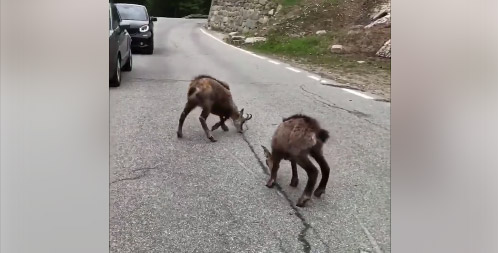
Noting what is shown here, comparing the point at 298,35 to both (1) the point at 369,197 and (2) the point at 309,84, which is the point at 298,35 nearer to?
(2) the point at 309,84

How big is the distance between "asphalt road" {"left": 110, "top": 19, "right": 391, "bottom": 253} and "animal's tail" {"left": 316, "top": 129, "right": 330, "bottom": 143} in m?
0.03

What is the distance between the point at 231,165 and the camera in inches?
83.3

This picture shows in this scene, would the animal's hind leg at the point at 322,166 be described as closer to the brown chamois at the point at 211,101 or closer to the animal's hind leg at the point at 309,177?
the animal's hind leg at the point at 309,177

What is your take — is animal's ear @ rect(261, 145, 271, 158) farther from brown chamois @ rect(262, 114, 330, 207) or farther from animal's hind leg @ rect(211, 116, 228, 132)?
animal's hind leg @ rect(211, 116, 228, 132)

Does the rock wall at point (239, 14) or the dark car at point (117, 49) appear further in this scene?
the rock wall at point (239, 14)

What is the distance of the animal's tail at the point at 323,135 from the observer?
2.15 m

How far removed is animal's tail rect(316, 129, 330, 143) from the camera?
7.04 ft

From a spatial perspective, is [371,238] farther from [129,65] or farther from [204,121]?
[129,65]

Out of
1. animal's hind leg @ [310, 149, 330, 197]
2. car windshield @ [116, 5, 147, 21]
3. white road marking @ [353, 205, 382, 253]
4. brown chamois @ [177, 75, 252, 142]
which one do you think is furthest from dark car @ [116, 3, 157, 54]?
white road marking @ [353, 205, 382, 253]

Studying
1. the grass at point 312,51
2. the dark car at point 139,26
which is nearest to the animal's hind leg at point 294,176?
the grass at point 312,51

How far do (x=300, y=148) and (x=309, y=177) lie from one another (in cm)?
12

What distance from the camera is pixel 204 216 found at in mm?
2025

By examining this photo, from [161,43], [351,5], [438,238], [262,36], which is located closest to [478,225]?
[438,238]

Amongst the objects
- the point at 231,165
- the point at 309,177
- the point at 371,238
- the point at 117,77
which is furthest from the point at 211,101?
the point at 371,238
